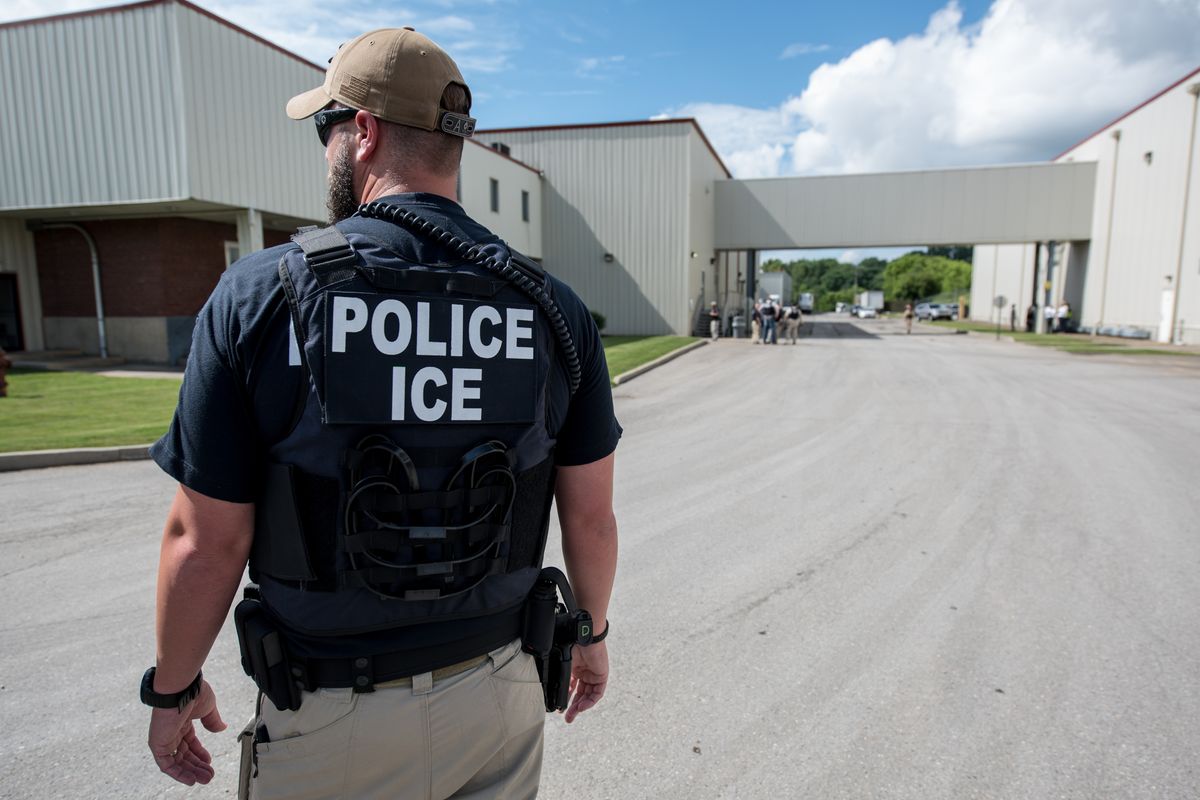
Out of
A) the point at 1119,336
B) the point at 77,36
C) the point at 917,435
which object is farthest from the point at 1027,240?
the point at 77,36

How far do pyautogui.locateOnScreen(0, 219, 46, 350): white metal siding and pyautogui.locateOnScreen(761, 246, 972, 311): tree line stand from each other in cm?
5229

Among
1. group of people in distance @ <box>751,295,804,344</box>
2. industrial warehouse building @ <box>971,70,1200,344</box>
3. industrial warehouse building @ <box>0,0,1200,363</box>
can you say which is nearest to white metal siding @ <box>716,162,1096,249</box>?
industrial warehouse building @ <box>0,0,1200,363</box>

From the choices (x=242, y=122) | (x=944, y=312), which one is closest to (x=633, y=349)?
(x=242, y=122)

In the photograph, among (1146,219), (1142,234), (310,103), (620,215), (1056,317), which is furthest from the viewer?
(1056,317)

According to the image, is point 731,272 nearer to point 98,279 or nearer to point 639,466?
point 98,279

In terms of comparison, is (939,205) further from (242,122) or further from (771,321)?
(242,122)

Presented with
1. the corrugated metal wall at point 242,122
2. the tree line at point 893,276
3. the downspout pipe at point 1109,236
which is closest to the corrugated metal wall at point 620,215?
the corrugated metal wall at point 242,122

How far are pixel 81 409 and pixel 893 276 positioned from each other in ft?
375

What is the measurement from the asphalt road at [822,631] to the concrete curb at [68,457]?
277mm

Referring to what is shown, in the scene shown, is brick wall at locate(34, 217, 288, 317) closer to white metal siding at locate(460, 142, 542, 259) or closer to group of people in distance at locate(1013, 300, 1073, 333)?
white metal siding at locate(460, 142, 542, 259)

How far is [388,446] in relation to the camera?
1.42 m

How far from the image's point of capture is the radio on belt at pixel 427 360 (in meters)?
1.41

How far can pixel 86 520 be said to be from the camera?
5.91 meters

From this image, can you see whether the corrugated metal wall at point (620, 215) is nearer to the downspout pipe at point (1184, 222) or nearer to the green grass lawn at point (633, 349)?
the green grass lawn at point (633, 349)
